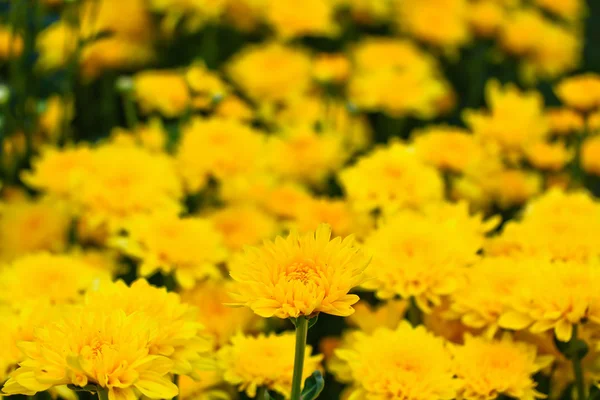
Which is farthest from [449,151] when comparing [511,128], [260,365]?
[260,365]

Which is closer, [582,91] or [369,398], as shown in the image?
[369,398]

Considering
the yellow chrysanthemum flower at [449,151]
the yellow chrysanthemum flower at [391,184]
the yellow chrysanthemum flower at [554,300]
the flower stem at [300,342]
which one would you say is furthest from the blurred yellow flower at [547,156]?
the flower stem at [300,342]

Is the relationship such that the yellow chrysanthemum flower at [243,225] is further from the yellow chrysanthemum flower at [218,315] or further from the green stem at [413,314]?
the green stem at [413,314]

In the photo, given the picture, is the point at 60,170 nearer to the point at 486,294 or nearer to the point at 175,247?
the point at 175,247

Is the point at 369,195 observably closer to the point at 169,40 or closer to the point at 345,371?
the point at 345,371

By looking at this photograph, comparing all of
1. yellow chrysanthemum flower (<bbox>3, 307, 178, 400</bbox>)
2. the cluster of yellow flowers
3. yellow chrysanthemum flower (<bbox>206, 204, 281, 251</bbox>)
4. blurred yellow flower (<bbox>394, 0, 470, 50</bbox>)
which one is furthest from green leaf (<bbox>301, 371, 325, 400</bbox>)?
blurred yellow flower (<bbox>394, 0, 470, 50</bbox>)

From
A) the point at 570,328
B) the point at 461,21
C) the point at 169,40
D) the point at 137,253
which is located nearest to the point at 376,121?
the point at 461,21

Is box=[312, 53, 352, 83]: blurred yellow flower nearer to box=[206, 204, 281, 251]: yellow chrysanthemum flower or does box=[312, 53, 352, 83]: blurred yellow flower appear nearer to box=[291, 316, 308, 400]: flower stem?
box=[206, 204, 281, 251]: yellow chrysanthemum flower
